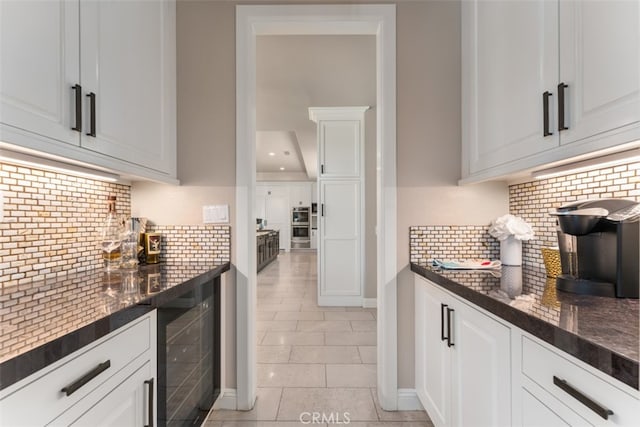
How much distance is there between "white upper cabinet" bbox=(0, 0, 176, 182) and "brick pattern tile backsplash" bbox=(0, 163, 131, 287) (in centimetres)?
32

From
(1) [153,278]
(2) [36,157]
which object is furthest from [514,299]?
(2) [36,157]

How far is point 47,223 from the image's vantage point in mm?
1309

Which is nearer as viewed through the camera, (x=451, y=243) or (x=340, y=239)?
(x=451, y=243)

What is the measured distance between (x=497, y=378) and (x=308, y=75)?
112 inches

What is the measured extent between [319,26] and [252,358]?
2051 millimetres

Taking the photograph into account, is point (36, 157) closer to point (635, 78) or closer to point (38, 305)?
point (38, 305)

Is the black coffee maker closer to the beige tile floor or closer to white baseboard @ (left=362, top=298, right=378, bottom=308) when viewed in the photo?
the beige tile floor

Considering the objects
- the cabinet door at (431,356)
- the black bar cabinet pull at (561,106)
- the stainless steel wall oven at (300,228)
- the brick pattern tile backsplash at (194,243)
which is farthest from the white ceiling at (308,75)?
the stainless steel wall oven at (300,228)

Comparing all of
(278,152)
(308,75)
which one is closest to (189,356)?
(308,75)

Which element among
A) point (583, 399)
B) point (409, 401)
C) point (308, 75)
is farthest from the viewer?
point (308, 75)

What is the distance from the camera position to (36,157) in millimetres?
1080

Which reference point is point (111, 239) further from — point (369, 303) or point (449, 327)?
point (369, 303)

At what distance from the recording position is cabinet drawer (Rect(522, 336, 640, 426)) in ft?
1.89

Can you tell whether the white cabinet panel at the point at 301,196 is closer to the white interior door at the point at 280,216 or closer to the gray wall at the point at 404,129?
the white interior door at the point at 280,216
